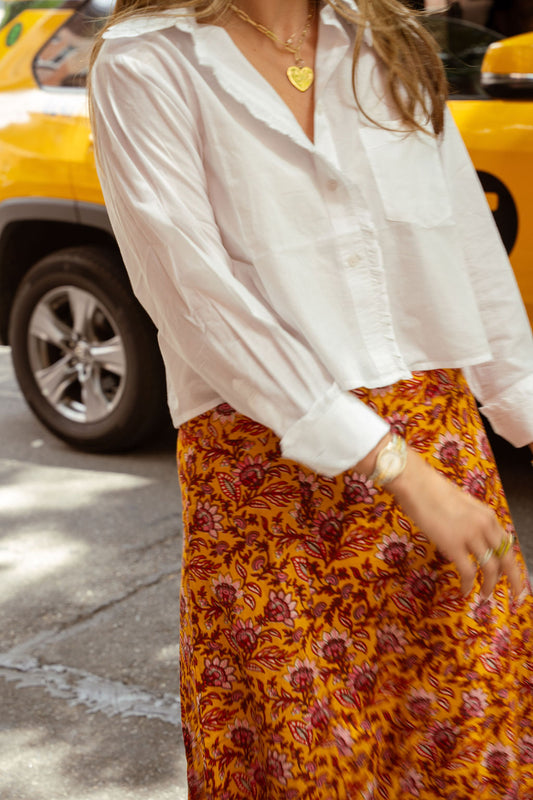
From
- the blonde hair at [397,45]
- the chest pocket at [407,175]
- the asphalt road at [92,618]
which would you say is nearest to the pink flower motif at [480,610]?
the chest pocket at [407,175]

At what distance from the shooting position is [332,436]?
1281 millimetres

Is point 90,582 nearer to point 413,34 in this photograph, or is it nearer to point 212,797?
point 212,797

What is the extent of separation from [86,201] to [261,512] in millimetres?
3175

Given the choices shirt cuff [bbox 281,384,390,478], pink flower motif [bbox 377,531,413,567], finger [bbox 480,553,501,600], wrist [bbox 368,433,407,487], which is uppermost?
shirt cuff [bbox 281,384,390,478]

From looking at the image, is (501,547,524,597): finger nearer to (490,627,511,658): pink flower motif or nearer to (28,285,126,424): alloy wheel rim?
(490,627,511,658): pink flower motif

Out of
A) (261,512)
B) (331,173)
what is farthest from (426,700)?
(331,173)

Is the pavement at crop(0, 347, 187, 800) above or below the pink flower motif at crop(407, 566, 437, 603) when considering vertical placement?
below

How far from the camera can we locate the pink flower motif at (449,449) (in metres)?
1.50

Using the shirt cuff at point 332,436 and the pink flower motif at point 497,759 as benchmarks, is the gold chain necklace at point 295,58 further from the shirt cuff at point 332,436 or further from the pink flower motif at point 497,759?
the pink flower motif at point 497,759

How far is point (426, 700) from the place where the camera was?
146 cm

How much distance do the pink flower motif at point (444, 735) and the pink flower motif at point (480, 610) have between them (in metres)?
0.14

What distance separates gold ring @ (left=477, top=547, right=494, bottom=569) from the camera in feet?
4.26

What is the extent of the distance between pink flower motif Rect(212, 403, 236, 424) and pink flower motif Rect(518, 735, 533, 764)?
0.61 metres

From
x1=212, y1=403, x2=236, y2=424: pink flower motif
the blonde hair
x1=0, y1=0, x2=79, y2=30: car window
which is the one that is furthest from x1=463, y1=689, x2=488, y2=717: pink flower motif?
x1=0, y1=0, x2=79, y2=30: car window
